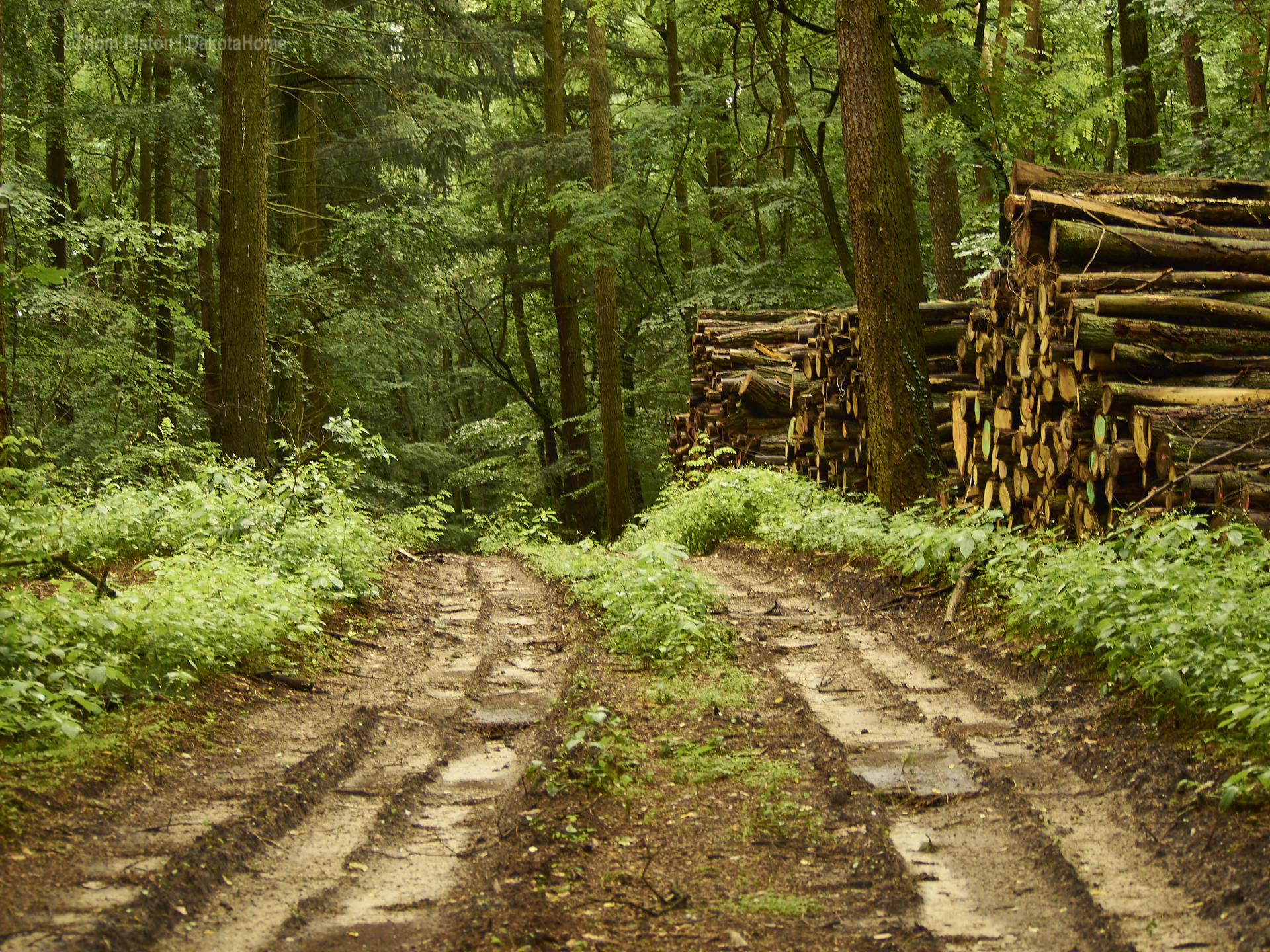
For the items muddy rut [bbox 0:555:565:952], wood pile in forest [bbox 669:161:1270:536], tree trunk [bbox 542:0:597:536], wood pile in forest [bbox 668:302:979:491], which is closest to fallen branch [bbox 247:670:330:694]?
muddy rut [bbox 0:555:565:952]

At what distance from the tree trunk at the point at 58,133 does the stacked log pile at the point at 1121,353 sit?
1257 cm

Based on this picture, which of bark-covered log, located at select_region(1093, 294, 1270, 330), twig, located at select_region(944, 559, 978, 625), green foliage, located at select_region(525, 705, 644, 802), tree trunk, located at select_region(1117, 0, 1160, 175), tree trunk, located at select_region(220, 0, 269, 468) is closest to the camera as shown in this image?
green foliage, located at select_region(525, 705, 644, 802)

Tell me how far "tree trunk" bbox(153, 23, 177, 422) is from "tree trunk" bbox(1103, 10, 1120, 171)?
15996mm

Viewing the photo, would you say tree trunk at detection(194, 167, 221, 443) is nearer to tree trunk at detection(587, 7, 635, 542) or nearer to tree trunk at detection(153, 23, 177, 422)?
tree trunk at detection(153, 23, 177, 422)

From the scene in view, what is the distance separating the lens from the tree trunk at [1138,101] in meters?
13.5

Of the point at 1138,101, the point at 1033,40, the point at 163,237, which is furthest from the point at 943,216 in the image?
the point at 163,237

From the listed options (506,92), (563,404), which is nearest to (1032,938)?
(563,404)

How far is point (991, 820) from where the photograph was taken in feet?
12.8

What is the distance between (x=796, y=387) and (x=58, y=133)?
13.7m

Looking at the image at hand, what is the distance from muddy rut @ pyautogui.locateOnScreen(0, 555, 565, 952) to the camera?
120 inches

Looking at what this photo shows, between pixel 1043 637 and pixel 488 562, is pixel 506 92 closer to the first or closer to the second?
pixel 488 562

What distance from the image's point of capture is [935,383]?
35.3 ft

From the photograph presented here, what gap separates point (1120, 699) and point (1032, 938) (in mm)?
2033

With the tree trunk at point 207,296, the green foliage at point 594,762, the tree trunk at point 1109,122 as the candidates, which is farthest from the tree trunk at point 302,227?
the tree trunk at point 1109,122
